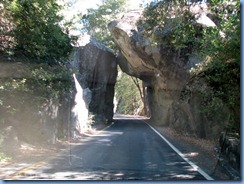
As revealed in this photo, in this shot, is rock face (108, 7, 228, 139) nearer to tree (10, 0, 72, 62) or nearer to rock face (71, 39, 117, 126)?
rock face (71, 39, 117, 126)

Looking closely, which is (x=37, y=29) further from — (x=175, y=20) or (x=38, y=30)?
(x=175, y=20)

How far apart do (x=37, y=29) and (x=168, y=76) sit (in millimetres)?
18678

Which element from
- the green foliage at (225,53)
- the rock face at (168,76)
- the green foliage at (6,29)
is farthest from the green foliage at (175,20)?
the green foliage at (6,29)

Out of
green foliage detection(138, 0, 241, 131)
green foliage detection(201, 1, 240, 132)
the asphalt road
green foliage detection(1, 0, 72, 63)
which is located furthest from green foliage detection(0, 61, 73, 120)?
green foliage detection(201, 1, 240, 132)

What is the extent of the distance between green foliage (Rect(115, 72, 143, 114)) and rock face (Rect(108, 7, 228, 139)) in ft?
92.8

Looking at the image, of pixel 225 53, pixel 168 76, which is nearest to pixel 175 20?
pixel 225 53

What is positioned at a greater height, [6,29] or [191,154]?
[6,29]

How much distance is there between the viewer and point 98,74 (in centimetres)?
3725

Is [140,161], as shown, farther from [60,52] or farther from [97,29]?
[97,29]

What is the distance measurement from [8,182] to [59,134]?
10941 mm

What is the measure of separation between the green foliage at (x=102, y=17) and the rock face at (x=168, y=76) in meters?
15.9

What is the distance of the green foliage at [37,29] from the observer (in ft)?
36.1

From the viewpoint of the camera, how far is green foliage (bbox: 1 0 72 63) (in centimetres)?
1099

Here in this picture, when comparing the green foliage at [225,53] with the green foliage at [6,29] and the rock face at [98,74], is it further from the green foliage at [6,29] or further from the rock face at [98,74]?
the rock face at [98,74]
